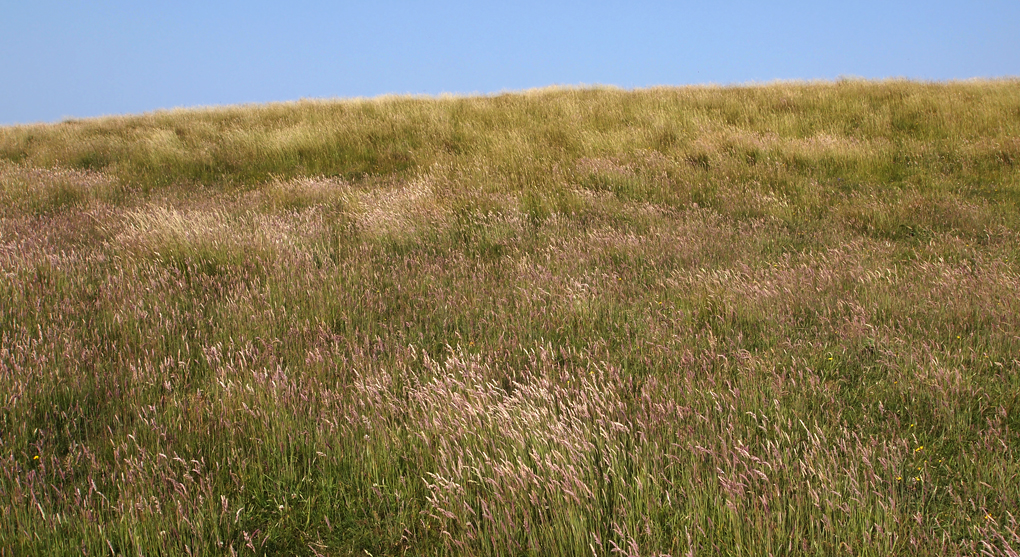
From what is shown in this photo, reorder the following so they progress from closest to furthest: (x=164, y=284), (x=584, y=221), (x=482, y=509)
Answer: (x=482, y=509), (x=164, y=284), (x=584, y=221)

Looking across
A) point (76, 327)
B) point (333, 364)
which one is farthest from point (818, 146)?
point (76, 327)

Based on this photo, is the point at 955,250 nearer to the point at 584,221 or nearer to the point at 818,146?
the point at 584,221

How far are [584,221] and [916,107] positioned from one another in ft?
28.8

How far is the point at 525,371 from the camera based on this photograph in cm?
302

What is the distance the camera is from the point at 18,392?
8.57 ft

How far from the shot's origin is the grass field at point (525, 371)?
190 cm

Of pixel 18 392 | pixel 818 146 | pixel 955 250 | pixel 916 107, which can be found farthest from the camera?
pixel 916 107

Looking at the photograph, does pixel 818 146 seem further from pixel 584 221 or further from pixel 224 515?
pixel 224 515

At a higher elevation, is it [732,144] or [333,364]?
[732,144]

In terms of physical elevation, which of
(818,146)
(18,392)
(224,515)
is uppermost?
(818,146)

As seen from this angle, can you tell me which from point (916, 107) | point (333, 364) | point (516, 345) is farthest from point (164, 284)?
point (916, 107)

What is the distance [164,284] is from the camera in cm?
419

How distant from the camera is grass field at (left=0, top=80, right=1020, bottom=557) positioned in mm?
1900

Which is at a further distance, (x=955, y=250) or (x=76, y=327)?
(x=955, y=250)
